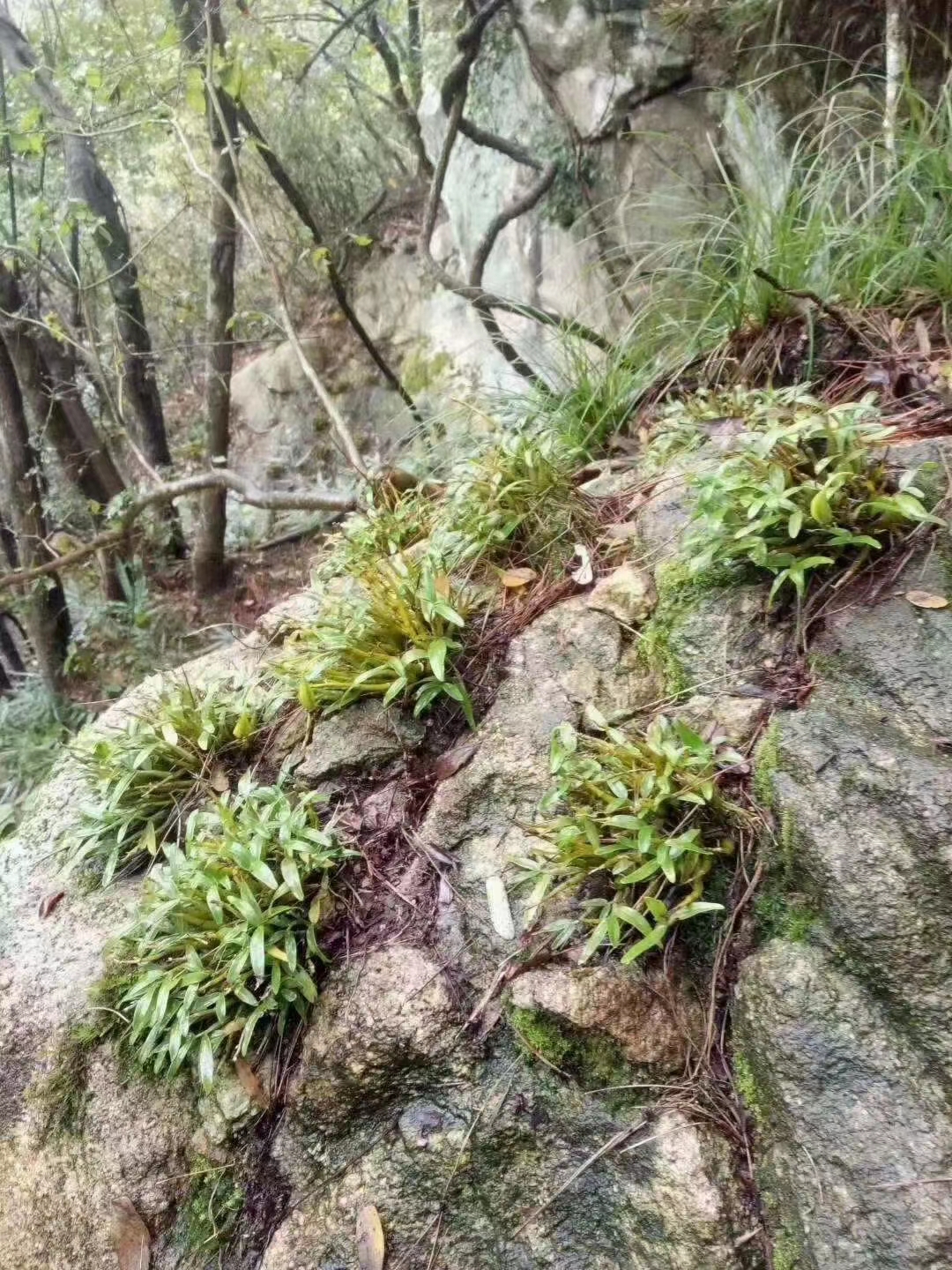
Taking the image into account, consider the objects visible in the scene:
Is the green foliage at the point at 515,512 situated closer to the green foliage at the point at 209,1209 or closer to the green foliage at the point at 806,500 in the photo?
the green foliage at the point at 806,500

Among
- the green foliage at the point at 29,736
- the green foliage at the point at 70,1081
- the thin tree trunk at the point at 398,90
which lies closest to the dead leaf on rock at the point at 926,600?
the green foliage at the point at 70,1081

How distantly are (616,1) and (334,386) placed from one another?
429 cm

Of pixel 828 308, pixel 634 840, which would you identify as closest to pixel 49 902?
pixel 634 840

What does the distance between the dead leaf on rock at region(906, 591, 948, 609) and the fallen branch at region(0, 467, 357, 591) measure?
251 cm

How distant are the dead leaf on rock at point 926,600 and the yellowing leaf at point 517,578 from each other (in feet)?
3.71

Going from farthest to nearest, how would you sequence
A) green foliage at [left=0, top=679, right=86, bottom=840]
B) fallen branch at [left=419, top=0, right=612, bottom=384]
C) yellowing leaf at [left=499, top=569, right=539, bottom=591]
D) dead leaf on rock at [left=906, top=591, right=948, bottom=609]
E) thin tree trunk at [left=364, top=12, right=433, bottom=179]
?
thin tree trunk at [left=364, top=12, right=433, bottom=179]
green foliage at [left=0, top=679, right=86, bottom=840]
fallen branch at [left=419, top=0, right=612, bottom=384]
yellowing leaf at [left=499, top=569, right=539, bottom=591]
dead leaf on rock at [left=906, top=591, right=948, bottom=609]

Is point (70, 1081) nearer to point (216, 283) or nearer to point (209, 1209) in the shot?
point (209, 1209)

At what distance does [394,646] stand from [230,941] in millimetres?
911

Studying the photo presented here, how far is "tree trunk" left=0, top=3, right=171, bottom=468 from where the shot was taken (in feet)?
16.0

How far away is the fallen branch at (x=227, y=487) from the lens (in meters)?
4.02

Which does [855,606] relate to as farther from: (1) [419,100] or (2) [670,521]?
(1) [419,100]

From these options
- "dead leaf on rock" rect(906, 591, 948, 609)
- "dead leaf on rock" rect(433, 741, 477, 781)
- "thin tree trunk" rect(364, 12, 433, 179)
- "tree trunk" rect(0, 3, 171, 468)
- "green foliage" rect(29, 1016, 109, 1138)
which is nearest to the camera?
"dead leaf on rock" rect(906, 591, 948, 609)

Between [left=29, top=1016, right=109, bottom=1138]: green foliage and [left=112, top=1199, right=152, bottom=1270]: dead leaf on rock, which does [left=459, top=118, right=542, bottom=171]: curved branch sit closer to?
[left=29, top=1016, right=109, bottom=1138]: green foliage

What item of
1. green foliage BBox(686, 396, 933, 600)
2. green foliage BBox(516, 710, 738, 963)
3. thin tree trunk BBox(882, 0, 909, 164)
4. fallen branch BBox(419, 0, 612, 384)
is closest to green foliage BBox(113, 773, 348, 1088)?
green foliage BBox(516, 710, 738, 963)
